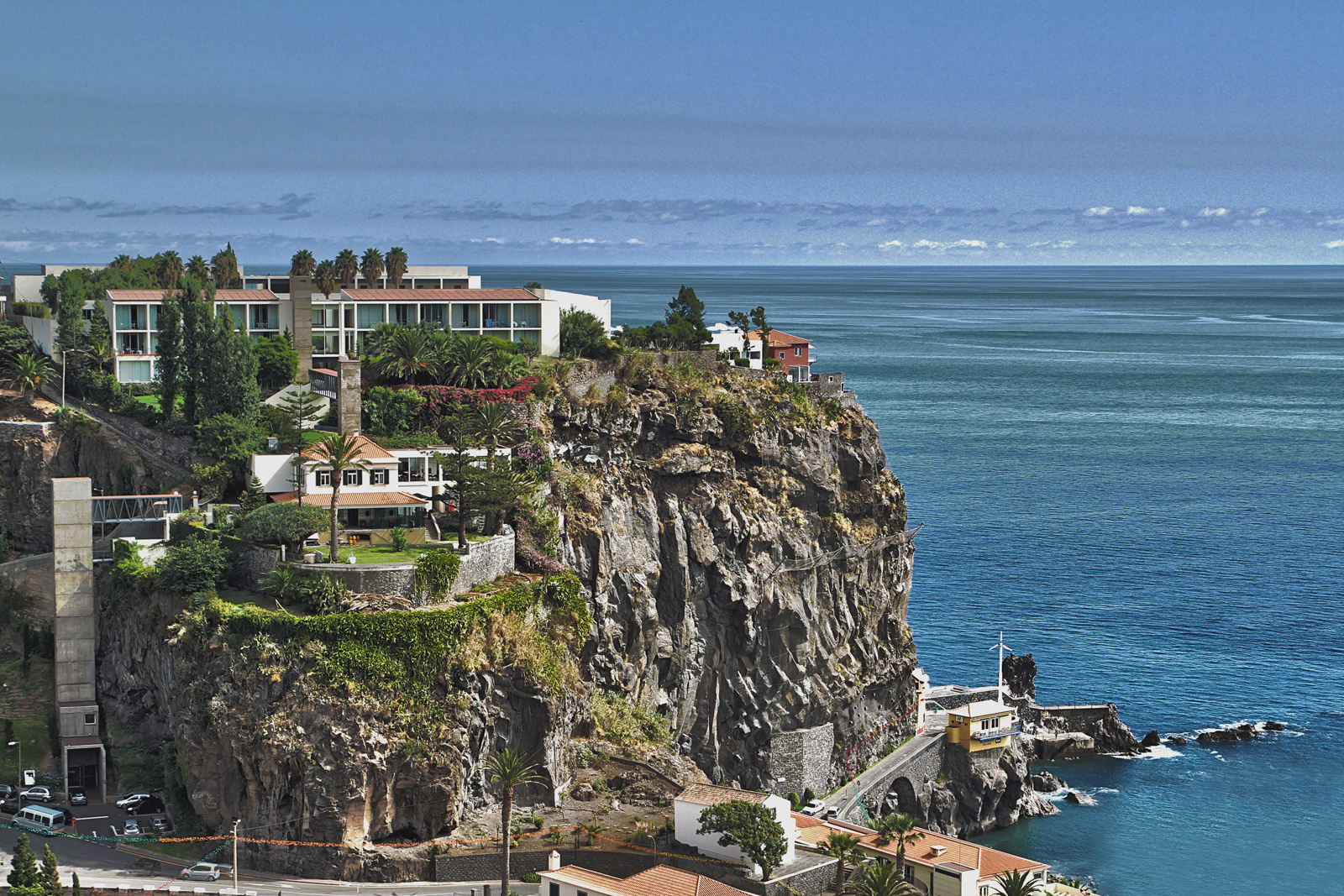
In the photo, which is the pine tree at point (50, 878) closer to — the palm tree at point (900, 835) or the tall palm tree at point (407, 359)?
the palm tree at point (900, 835)

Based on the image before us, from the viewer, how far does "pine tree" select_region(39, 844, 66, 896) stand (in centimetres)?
6044

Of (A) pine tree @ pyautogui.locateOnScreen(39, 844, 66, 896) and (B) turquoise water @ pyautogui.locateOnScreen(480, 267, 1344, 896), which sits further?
(B) turquoise water @ pyautogui.locateOnScreen(480, 267, 1344, 896)

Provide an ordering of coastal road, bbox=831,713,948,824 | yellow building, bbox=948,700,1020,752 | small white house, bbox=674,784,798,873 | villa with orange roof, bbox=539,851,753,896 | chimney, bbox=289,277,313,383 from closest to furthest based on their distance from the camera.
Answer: villa with orange roof, bbox=539,851,753,896 < small white house, bbox=674,784,798,873 < coastal road, bbox=831,713,948,824 < yellow building, bbox=948,700,1020,752 < chimney, bbox=289,277,313,383

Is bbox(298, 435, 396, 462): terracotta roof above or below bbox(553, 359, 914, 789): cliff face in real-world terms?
above

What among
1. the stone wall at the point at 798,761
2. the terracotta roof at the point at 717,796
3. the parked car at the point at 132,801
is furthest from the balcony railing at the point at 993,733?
the parked car at the point at 132,801

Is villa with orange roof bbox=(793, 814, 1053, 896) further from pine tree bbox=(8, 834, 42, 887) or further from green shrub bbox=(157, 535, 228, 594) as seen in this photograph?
pine tree bbox=(8, 834, 42, 887)

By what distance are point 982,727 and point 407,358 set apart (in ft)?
130

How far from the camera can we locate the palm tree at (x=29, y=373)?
103312mm

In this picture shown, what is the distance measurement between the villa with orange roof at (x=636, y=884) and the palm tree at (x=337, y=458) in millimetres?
18093

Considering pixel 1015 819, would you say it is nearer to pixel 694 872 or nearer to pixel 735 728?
pixel 735 728

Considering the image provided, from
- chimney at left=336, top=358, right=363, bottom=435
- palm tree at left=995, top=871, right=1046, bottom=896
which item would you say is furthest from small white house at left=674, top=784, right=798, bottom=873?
chimney at left=336, top=358, right=363, bottom=435

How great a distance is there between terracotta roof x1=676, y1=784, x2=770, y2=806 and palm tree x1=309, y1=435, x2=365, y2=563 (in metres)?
18.0

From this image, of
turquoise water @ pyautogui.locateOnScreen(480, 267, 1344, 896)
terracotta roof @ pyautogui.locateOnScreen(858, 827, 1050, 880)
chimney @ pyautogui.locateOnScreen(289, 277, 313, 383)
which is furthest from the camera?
chimney @ pyautogui.locateOnScreen(289, 277, 313, 383)

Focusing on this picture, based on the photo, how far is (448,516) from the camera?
8362 centimetres
